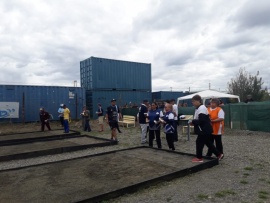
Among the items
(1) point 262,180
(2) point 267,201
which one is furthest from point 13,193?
(1) point 262,180

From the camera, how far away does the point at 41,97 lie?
853 inches

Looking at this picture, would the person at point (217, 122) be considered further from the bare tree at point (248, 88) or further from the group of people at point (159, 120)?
A: the bare tree at point (248, 88)

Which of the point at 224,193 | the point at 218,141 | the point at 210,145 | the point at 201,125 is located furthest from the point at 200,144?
the point at 224,193

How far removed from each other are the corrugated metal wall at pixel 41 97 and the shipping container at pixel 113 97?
84 centimetres

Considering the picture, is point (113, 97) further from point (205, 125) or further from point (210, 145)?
point (205, 125)

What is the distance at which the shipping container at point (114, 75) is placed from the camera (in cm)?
2476

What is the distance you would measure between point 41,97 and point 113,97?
6881 mm

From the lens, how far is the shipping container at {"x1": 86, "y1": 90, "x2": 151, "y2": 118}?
2386 cm

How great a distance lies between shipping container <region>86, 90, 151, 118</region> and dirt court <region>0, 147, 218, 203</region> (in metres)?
16.7

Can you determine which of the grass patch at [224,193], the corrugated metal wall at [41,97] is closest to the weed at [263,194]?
the grass patch at [224,193]

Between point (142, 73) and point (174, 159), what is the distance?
21916mm

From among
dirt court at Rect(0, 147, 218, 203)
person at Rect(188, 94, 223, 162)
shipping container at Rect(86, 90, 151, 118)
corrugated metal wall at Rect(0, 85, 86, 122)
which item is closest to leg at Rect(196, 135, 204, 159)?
person at Rect(188, 94, 223, 162)

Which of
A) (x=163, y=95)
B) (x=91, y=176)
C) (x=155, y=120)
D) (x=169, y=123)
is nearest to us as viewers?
(x=91, y=176)

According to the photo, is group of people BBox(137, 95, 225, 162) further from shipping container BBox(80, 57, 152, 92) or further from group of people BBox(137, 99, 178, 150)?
shipping container BBox(80, 57, 152, 92)
